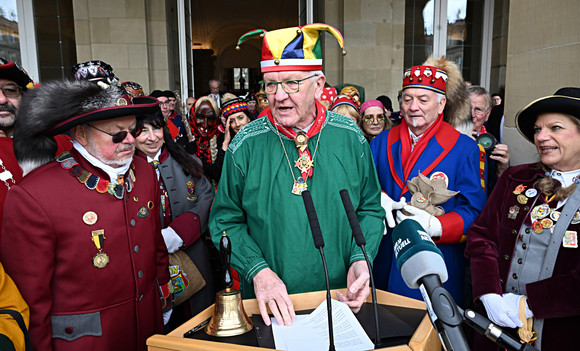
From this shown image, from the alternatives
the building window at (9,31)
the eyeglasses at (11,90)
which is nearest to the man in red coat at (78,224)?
the eyeglasses at (11,90)

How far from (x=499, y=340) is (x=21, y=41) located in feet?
32.2

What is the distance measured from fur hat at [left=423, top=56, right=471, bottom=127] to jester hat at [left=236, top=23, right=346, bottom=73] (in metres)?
1.24

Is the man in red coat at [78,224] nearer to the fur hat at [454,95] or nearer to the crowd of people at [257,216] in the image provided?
the crowd of people at [257,216]

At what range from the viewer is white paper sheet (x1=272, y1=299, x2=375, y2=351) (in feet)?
4.28

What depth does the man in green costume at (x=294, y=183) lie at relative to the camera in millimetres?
1961

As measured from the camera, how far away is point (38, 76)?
8.55 meters

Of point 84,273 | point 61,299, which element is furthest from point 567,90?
point 61,299

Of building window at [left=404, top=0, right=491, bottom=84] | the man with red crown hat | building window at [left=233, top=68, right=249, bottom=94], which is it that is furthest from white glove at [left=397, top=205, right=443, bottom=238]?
building window at [left=233, top=68, right=249, bottom=94]

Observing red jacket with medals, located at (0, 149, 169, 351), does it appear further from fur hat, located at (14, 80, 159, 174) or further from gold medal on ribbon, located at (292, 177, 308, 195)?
gold medal on ribbon, located at (292, 177, 308, 195)

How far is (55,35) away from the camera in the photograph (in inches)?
331

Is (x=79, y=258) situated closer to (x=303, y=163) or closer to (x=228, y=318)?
(x=228, y=318)

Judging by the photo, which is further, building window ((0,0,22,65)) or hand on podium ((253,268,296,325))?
building window ((0,0,22,65))

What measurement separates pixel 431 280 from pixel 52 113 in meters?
1.67

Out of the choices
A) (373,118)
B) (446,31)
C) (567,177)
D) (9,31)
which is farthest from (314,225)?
(9,31)
